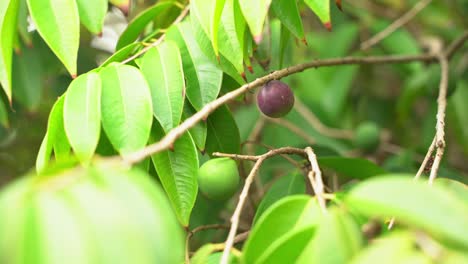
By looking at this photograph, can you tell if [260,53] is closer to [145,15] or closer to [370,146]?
[145,15]

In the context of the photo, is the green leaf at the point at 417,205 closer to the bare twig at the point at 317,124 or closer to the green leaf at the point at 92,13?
the green leaf at the point at 92,13

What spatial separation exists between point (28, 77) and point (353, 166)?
1.10 metres

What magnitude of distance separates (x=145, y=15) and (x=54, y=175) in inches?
37.7

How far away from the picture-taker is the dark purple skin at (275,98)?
1.43m

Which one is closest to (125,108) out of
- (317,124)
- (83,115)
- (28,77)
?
(83,115)

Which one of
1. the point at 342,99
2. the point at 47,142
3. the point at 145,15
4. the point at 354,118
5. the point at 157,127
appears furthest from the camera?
the point at 354,118

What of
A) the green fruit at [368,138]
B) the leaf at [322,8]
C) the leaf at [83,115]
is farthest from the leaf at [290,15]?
the green fruit at [368,138]

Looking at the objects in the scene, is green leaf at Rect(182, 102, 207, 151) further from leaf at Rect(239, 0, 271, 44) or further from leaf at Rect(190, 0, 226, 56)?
leaf at Rect(239, 0, 271, 44)

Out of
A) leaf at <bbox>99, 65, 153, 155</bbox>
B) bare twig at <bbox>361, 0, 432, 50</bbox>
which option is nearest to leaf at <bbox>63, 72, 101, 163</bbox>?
leaf at <bbox>99, 65, 153, 155</bbox>

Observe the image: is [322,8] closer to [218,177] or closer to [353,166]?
[218,177]

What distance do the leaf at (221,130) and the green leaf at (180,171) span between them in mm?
191

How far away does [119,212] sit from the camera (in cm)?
74

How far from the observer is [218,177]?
4.31 feet

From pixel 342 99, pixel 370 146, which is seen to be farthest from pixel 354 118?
pixel 370 146
